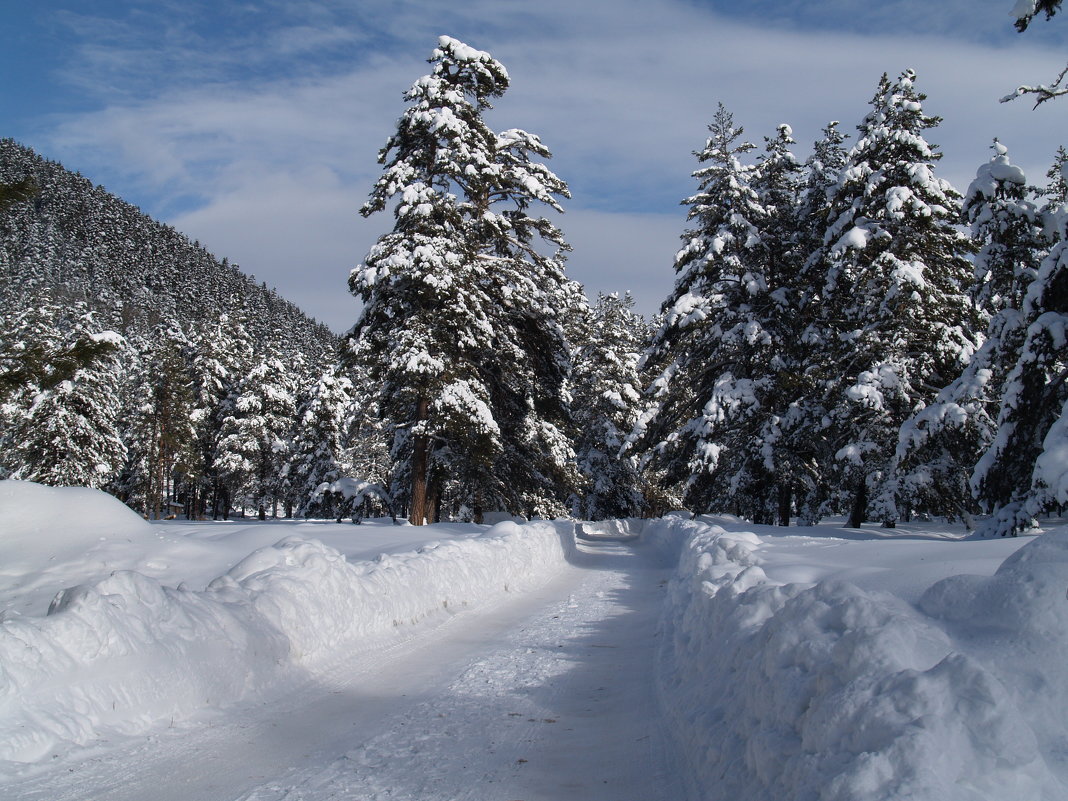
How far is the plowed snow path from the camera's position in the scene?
4008 mm

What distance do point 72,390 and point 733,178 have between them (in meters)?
31.1

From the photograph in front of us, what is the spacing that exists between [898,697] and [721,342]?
65.6ft

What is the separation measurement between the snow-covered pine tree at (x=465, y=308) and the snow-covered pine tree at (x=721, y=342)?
3865 mm

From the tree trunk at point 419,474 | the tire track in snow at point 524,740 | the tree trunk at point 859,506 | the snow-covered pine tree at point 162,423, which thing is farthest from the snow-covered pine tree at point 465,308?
the snow-covered pine tree at point 162,423

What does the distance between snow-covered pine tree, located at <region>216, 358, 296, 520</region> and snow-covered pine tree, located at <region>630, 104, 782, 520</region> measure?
88.1ft

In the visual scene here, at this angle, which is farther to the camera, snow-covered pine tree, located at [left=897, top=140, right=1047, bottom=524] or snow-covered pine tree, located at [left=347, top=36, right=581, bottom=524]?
snow-covered pine tree, located at [left=347, top=36, right=581, bottom=524]

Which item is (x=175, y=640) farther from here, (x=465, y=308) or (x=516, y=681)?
(x=465, y=308)

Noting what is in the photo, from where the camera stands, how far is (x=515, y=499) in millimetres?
22656

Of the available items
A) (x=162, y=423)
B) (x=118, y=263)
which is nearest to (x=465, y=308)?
(x=162, y=423)

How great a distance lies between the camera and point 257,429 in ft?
139

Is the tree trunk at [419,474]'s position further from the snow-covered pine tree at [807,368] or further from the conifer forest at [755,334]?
the snow-covered pine tree at [807,368]

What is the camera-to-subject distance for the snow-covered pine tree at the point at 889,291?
17.0 m

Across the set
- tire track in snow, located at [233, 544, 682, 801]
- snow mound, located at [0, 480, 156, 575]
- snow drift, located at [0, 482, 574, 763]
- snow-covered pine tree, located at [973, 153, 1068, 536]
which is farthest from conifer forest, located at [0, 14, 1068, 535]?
tire track in snow, located at [233, 544, 682, 801]

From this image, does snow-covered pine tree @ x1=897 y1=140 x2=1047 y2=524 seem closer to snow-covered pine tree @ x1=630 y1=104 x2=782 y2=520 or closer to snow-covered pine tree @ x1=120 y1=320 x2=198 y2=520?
snow-covered pine tree @ x1=630 y1=104 x2=782 y2=520
